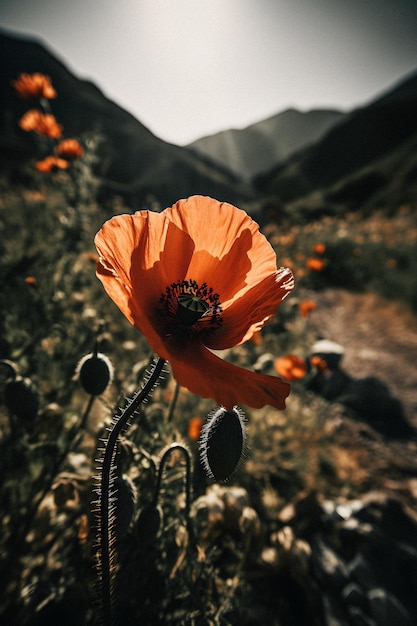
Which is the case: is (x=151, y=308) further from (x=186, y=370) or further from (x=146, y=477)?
(x=146, y=477)

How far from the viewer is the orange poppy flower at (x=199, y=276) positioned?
850mm

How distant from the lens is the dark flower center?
98cm

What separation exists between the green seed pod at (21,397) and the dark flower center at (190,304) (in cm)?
62

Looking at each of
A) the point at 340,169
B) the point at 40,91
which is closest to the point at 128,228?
the point at 40,91

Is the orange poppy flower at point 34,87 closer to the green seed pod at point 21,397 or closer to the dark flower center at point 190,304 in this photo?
the green seed pod at point 21,397

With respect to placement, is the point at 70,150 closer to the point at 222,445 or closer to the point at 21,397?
the point at 21,397

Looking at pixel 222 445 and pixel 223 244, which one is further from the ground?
pixel 223 244

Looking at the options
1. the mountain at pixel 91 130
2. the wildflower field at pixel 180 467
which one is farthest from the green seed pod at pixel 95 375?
the mountain at pixel 91 130

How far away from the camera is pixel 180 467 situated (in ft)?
4.45

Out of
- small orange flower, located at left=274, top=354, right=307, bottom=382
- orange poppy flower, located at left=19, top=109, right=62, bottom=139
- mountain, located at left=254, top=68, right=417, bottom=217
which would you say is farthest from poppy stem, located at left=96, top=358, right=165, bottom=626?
mountain, located at left=254, top=68, right=417, bottom=217

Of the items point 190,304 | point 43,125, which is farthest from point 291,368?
point 43,125

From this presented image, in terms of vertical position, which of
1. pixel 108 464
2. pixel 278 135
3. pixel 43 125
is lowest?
pixel 108 464

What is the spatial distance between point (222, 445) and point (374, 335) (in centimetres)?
561

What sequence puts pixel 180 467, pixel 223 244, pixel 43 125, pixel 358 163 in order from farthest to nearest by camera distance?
pixel 358 163 → pixel 43 125 → pixel 180 467 → pixel 223 244
